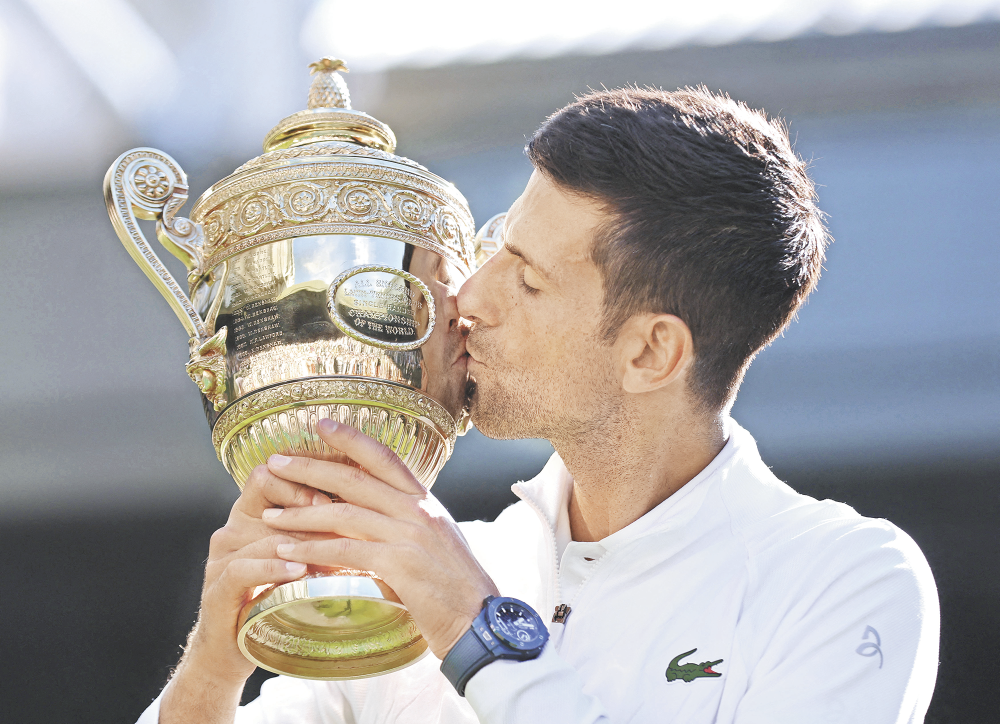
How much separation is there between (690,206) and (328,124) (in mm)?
721

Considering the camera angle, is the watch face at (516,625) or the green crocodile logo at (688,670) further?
the green crocodile logo at (688,670)

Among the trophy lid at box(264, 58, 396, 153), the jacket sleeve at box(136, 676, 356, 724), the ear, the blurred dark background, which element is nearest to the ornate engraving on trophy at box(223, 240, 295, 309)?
the trophy lid at box(264, 58, 396, 153)

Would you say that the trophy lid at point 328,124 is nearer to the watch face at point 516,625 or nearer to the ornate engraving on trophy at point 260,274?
the ornate engraving on trophy at point 260,274

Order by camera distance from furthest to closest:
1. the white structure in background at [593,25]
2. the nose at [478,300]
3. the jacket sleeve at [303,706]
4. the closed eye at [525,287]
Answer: the white structure in background at [593,25] → the jacket sleeve at [303,706] → the closed eye at [525,287] → the nose at [478,300]

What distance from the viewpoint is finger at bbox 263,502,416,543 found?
5.65 feet

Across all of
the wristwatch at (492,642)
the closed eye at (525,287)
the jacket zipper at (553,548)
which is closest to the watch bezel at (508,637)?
the wristwatch at (492,642)

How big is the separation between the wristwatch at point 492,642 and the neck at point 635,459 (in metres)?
0.51

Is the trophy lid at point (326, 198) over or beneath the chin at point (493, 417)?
over

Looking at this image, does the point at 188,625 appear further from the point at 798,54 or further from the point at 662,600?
the point at 798,54

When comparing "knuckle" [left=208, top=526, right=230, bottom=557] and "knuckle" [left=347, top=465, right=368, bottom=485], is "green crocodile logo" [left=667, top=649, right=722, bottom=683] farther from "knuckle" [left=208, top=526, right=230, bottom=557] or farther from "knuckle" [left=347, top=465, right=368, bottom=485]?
"knuckle" [left=208, top=526, right=230, bottom=557]

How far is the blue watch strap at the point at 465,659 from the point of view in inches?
65.5

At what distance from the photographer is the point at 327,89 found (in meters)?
2.11

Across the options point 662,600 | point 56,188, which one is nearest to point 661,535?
point 662,600

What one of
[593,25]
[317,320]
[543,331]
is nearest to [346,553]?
[317,320]
